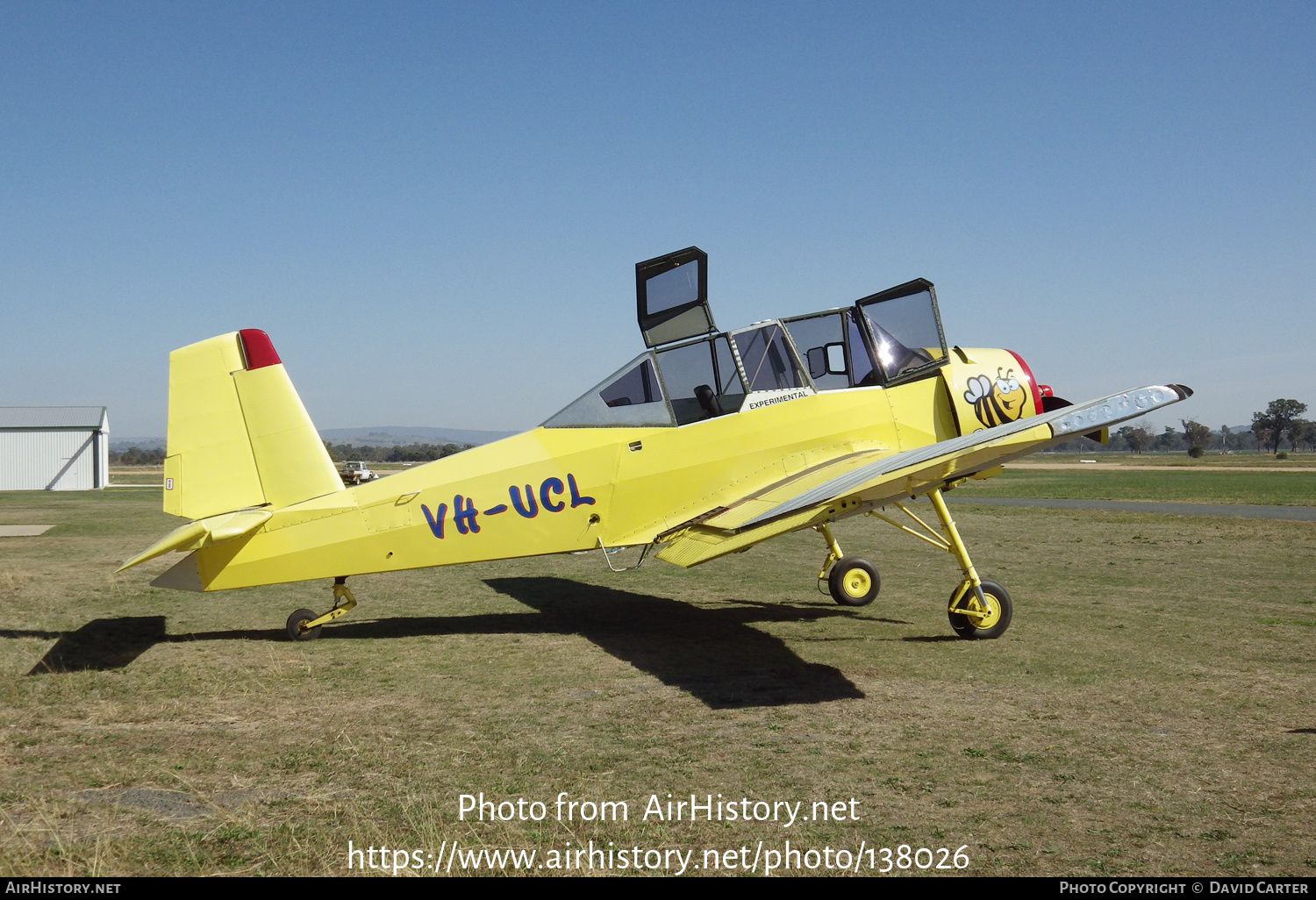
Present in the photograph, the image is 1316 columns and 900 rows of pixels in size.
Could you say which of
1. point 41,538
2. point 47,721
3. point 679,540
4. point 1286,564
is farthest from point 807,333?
point 41,538

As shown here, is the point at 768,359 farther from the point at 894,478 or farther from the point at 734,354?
the point at 894,478

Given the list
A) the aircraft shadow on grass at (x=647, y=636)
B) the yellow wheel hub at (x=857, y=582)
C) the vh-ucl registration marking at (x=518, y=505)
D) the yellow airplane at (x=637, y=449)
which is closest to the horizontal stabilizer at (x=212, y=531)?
the yellow airplane at (x=637, y=449)

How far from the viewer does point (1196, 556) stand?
49.0 ft

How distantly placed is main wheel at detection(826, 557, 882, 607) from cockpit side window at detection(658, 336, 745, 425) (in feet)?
10.4

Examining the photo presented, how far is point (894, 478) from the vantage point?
22.3 ft

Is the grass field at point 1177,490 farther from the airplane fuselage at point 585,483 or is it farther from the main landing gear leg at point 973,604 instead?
the airplane fuselage at point 585,483

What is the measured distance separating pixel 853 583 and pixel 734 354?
3692 millimetres

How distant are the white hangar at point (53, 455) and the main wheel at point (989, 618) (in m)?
60.1

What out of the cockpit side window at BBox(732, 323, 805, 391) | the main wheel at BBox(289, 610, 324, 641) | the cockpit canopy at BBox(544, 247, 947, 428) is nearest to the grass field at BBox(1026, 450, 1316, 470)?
the cockpit canopy at BBox(544, 247, 947, 428)

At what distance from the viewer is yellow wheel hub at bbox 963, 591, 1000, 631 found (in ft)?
27.5

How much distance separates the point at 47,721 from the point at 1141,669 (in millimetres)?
8617

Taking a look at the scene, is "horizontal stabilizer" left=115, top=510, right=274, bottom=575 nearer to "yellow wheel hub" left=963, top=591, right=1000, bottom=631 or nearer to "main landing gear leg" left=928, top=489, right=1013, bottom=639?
"main landing gear leg" left=928, top=489, right=1013, bottom=639

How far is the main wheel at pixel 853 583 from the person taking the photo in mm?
10570
